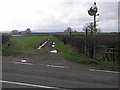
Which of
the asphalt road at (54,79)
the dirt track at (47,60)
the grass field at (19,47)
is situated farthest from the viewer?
the grass field at (19,47)

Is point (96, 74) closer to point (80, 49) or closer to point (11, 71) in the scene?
point (11, 71)

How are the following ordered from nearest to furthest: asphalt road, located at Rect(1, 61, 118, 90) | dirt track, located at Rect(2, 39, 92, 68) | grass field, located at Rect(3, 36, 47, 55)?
1. asphalt road, located at Rect(1, 61, 118, 90)
2. dirt track, located at Rect(2, 39, 92, 68)
3. grass field, located at Rect(3, 36, 47, 55)

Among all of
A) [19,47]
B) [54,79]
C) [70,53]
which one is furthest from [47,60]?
[19,47]

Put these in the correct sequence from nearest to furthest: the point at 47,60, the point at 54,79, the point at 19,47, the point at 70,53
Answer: the point at 54,79 → the point at 47,60 → the point at 70,53 → the point at 19,47

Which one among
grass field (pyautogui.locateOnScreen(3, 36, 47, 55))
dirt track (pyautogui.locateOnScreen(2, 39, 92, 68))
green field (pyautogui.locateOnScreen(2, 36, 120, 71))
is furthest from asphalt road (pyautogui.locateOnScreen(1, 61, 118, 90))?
grass field (pyautogui.locateOnScreen(3, 36, 47, 55))

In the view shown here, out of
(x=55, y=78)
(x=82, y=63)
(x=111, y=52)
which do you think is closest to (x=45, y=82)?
(x=55, y=78)

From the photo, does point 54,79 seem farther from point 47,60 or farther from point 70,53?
point 70,53

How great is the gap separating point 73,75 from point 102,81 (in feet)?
4.18

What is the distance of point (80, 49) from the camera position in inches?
592

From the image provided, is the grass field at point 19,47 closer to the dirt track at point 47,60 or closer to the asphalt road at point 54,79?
the dirt track at point 47,60

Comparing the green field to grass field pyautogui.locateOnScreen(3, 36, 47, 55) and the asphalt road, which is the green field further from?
the asphalt road

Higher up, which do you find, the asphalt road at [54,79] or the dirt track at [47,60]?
the dirt track at [47,60]

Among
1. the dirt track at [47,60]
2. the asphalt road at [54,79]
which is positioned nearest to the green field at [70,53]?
the dirt track at [47,60]

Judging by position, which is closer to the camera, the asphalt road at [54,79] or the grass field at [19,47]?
the asphalt road at [54,79]
